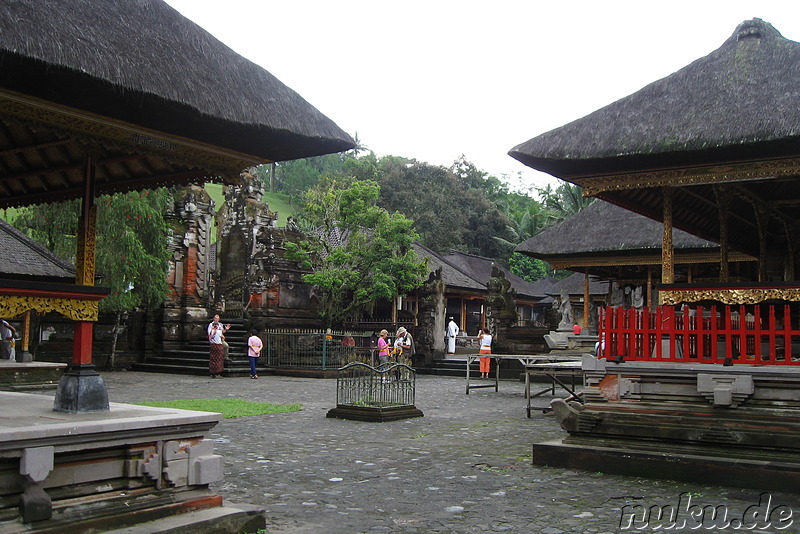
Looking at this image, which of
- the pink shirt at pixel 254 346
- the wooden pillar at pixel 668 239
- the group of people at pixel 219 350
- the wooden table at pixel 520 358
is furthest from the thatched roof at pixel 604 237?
the wooden pillar at pixel 668 239

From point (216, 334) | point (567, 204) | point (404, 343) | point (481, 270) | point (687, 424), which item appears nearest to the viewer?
point (687, 424)

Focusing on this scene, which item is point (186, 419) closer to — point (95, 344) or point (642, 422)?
point (642, 422)

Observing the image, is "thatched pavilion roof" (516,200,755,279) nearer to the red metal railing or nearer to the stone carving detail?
the red metal railing

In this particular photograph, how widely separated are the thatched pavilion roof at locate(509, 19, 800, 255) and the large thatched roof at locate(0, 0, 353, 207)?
3.76 meters

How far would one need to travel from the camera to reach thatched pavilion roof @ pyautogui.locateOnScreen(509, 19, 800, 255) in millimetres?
9312

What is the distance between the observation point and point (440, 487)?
27.6 feet

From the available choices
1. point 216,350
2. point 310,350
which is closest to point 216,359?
point 216,350

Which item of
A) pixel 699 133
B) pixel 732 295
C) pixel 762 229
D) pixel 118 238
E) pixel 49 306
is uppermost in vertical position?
pixel 118 238

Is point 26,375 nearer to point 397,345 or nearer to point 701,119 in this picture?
point 397,345

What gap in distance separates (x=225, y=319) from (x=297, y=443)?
787 inches

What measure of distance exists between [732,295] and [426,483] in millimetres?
4589

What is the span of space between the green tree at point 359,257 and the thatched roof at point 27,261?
11720 mm

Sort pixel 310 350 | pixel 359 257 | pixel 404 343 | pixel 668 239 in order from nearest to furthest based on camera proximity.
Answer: pixel 668 239, pixel 404 343, pixel 310 350, pixel 359 257

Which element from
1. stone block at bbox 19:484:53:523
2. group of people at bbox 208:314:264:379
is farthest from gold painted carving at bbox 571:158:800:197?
group of people at bbox 208:314:264:379
